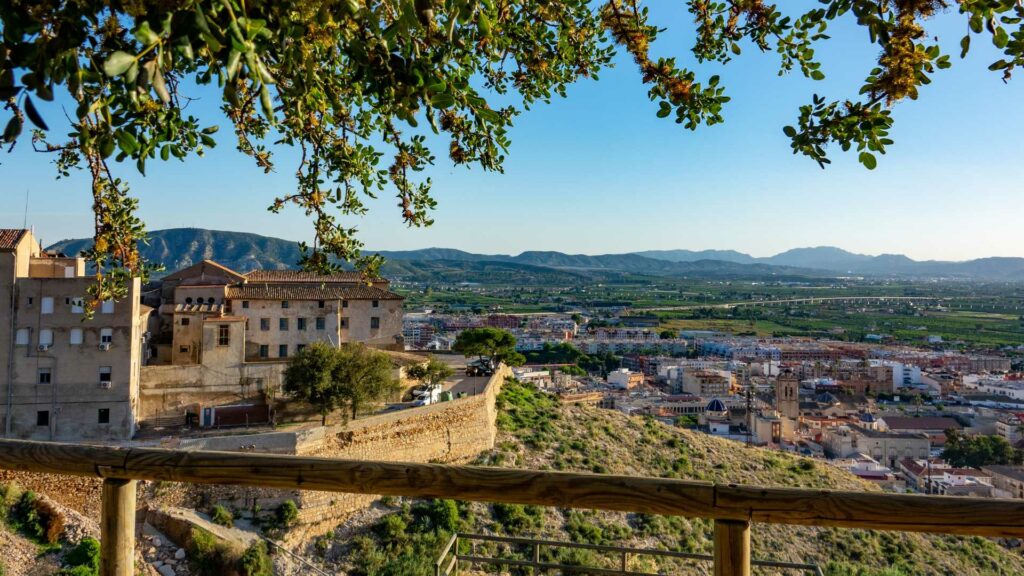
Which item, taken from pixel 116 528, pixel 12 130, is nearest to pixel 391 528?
pixel 116 528

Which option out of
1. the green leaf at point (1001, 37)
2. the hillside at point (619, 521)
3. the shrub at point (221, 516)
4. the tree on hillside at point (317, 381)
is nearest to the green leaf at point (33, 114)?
the green leaf at point (1001, 37)

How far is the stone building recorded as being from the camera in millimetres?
13570

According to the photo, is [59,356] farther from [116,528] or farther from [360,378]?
[116,528]

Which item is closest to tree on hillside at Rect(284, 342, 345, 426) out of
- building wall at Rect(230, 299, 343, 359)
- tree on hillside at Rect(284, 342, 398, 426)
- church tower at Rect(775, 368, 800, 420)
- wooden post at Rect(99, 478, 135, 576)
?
tree on hillside at Rect(284, 342, 398, 426)

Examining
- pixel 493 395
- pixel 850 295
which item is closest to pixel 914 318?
pixel 850 295

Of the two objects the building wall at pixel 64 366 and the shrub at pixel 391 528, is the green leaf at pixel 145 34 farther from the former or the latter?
the building wall at pixel 64 366

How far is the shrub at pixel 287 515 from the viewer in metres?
11.3

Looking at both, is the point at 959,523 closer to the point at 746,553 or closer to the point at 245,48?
the point at 746,553

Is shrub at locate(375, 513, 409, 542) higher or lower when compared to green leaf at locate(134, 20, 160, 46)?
lower

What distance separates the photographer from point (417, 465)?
178 cm

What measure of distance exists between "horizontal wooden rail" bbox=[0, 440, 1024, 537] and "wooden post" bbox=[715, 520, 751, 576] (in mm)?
27

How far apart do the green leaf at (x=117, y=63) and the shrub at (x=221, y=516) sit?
11.5m

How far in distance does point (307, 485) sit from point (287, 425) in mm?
14085

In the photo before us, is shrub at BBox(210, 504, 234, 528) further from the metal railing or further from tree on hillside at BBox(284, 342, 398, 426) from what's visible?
the metal railing
